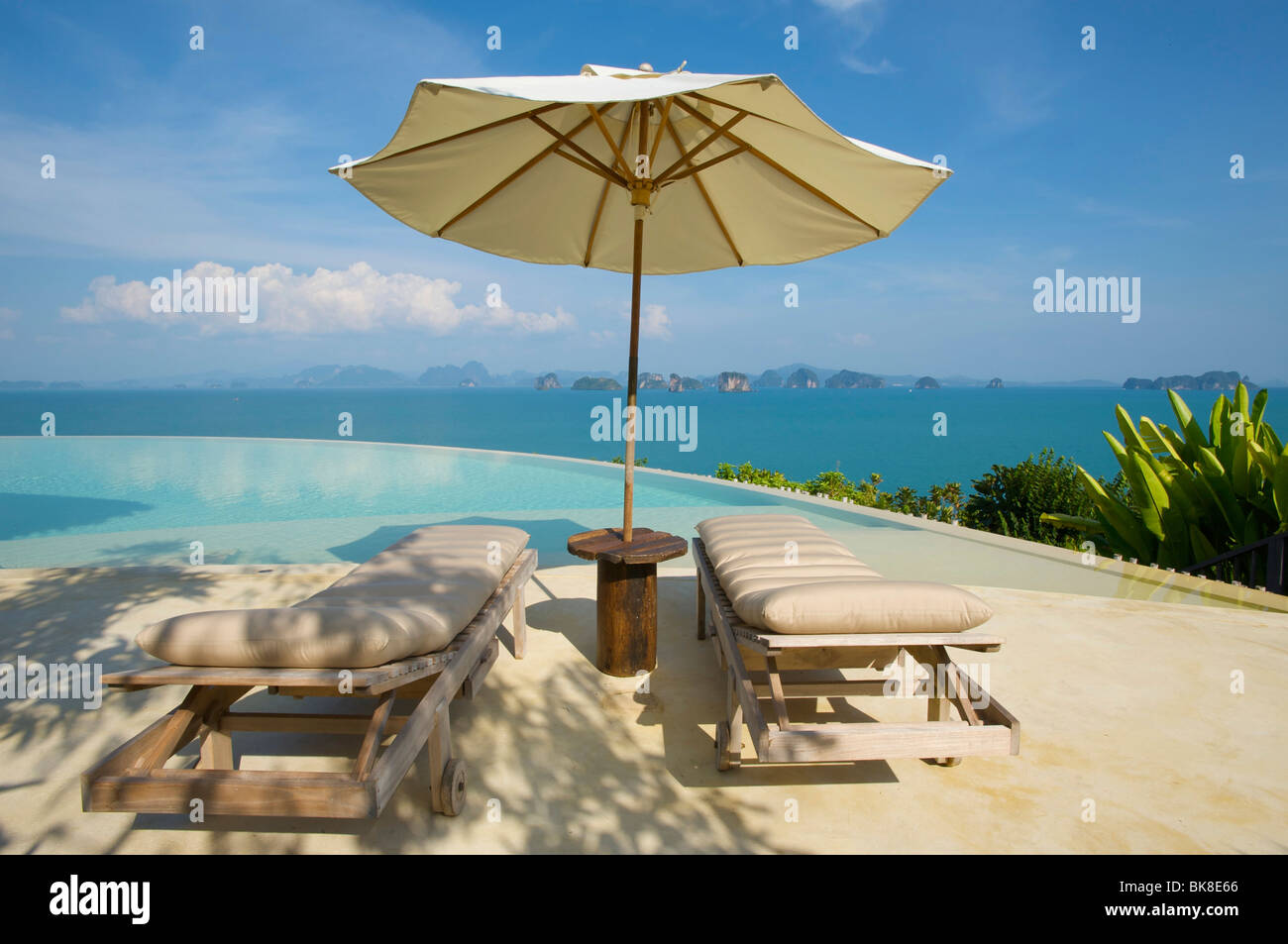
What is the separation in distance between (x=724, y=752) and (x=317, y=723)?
4.18 feet

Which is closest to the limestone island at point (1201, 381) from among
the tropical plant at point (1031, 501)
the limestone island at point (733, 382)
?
the limestone island at point (733, 382)

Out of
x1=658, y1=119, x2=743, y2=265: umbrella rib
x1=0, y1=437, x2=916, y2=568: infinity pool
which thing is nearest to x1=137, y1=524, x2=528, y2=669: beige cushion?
x1=658, y1=119, x2=743, y2=265: umbrella rib

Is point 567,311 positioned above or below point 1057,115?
below

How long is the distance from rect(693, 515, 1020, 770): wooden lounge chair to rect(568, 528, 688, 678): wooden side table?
1.14 feet

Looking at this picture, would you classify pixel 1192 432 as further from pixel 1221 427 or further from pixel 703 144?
pixel 703 144

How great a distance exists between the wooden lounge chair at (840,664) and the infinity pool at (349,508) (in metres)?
2.40

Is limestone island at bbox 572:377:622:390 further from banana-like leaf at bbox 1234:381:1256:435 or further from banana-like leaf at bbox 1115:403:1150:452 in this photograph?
banana-like leaf at bbox 1234:381:1256:435

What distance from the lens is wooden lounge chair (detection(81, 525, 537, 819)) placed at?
61.1 inches

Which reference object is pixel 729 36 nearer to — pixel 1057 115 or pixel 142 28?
pixel 142 28

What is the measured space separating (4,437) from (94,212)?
16.9ft

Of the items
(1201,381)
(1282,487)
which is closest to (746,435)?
(1282,487)

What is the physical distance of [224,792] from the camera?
156 centimetres
